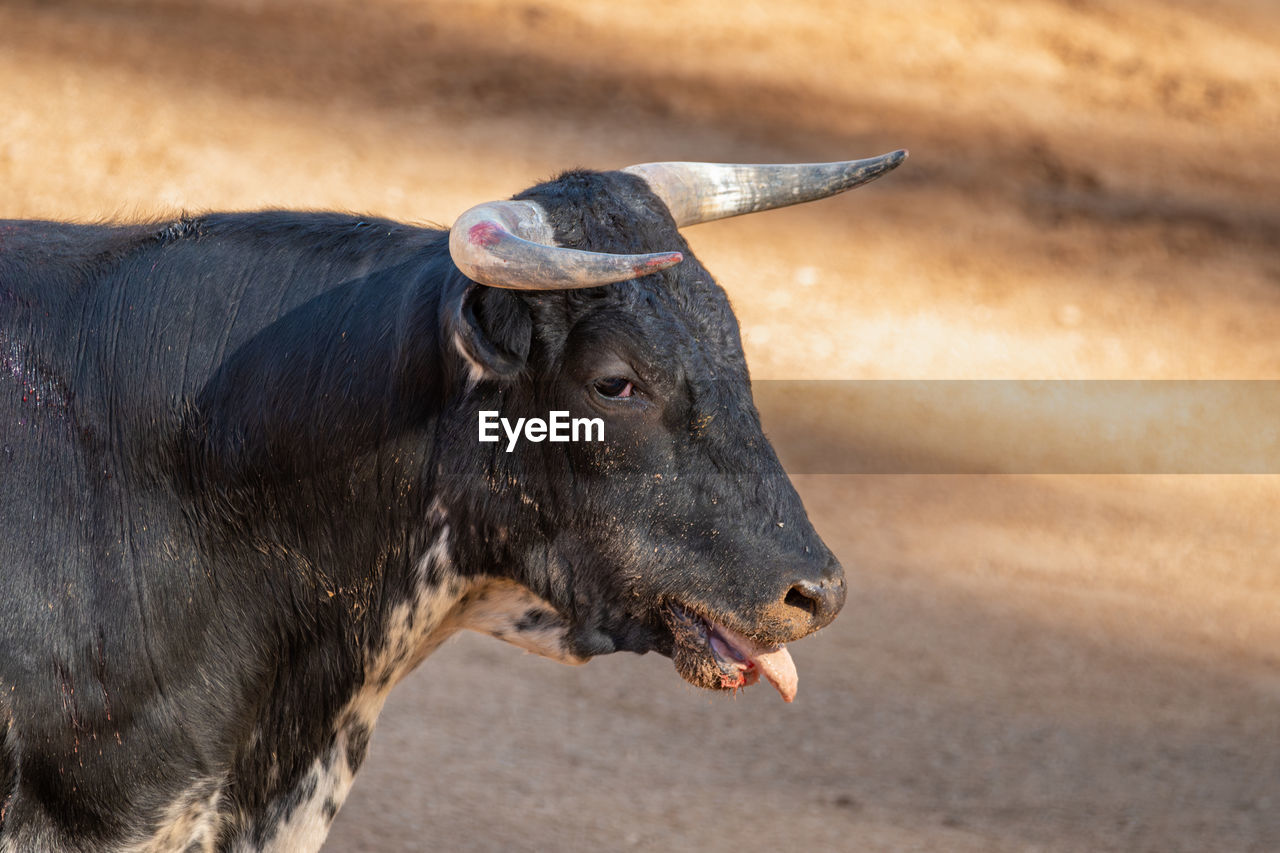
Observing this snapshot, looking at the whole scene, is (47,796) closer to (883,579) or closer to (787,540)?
(787,540)

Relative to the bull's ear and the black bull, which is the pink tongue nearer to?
the black bull

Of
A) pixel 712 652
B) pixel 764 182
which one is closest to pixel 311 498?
pixel 712 652

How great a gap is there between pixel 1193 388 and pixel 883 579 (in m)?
3.41

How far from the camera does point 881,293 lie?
433 inches

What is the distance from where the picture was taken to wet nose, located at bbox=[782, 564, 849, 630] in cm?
341

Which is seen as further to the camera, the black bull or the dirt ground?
the dirt ground

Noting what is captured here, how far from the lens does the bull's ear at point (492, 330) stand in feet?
10.6

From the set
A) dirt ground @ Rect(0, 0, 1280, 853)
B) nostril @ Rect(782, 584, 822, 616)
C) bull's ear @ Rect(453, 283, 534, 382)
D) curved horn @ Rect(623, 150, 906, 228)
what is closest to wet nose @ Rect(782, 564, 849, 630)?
nostril @ Rect(782, 584, 822, 616)

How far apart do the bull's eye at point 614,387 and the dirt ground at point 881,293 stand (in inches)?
113

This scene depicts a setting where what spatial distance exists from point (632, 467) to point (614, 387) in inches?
8.0

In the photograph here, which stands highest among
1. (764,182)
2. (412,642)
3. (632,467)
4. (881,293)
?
(764,182)

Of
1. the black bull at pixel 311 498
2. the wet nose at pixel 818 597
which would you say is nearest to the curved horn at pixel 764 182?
the black bull at pixel 311 498

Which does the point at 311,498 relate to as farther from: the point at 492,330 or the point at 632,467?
the point at 632,467

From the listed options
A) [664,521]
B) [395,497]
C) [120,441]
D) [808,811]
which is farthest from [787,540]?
[808,811]
